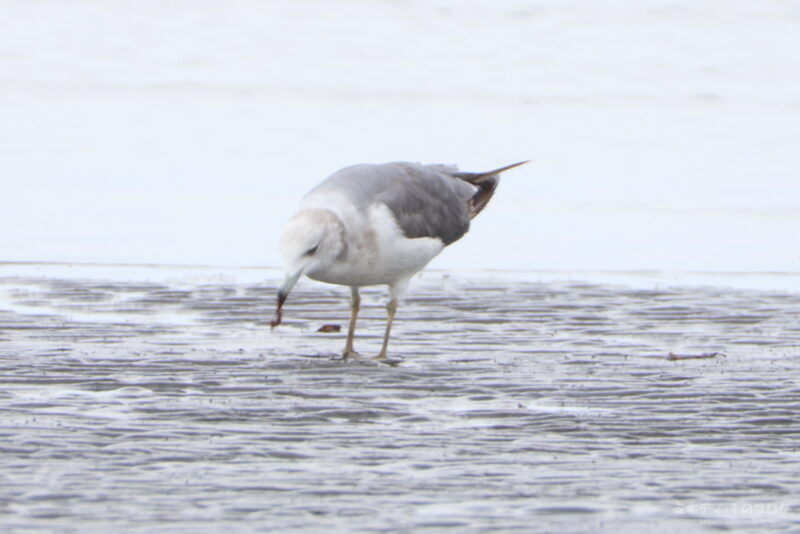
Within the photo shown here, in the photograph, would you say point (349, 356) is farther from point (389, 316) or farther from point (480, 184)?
point (480, 184)

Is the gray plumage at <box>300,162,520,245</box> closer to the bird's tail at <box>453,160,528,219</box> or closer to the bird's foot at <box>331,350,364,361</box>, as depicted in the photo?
the bird's tail at <box>453,160,528,219</box>

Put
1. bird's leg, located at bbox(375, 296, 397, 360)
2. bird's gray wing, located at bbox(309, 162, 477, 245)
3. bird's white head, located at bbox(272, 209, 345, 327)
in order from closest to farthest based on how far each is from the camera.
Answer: bird's white head, located at bbox(272, 209, 345, 327) < bird's leg, located at bbox(375, 296, 397, 360) < bird's gray wing, located at bbox(309, 162, 477, 245)

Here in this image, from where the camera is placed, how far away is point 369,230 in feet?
27.6

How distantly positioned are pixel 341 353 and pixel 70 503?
402 cm

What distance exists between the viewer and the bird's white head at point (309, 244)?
310 inches

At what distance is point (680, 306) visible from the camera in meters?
10.1

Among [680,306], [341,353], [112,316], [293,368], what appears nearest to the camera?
[293,368]

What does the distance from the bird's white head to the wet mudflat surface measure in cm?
45

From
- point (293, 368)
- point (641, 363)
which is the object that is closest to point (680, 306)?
point (641, 363)

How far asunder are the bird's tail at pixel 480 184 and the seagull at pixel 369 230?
1.59 ft

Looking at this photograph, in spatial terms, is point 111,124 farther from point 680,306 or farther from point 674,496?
point 674,496

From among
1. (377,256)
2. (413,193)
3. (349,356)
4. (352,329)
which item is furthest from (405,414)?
(413,193)

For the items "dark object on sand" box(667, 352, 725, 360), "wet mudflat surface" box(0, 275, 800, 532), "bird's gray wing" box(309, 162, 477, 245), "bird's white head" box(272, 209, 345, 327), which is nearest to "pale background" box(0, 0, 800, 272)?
"bird's gray wing" box(309, 162, 477, 245)

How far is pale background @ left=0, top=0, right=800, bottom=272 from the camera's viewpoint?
13.4m
